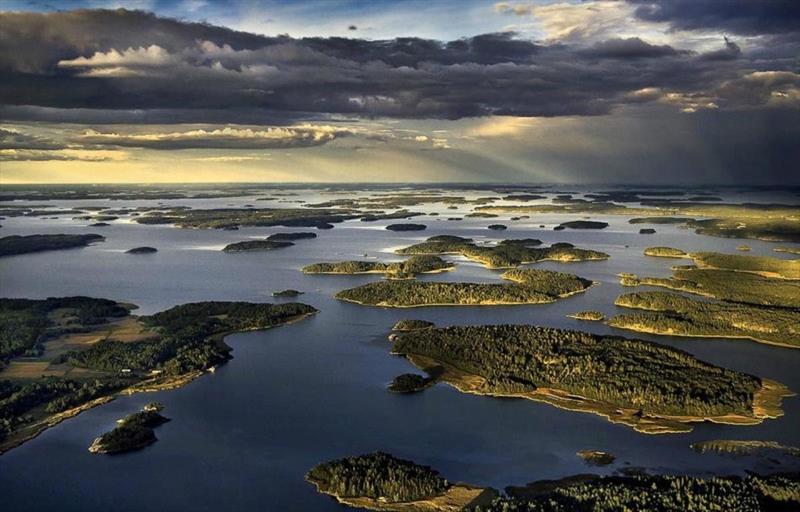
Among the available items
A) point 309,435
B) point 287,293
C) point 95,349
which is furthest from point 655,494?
point 287,293

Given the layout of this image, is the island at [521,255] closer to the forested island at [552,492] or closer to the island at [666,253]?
the island at [666,253]

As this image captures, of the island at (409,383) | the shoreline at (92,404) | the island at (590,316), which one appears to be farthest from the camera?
the island at (590,316)

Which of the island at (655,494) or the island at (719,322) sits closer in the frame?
the island at (655,494)

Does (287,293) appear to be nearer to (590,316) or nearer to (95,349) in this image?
(95,349)

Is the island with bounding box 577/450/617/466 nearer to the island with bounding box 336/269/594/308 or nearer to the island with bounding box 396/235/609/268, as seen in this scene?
the island with bounding box 336/269/594/308

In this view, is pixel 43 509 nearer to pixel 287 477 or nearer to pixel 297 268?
pixel 287 477

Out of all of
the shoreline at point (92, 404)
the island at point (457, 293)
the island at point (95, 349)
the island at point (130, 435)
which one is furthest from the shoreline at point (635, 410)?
the island at point (457, 293)
